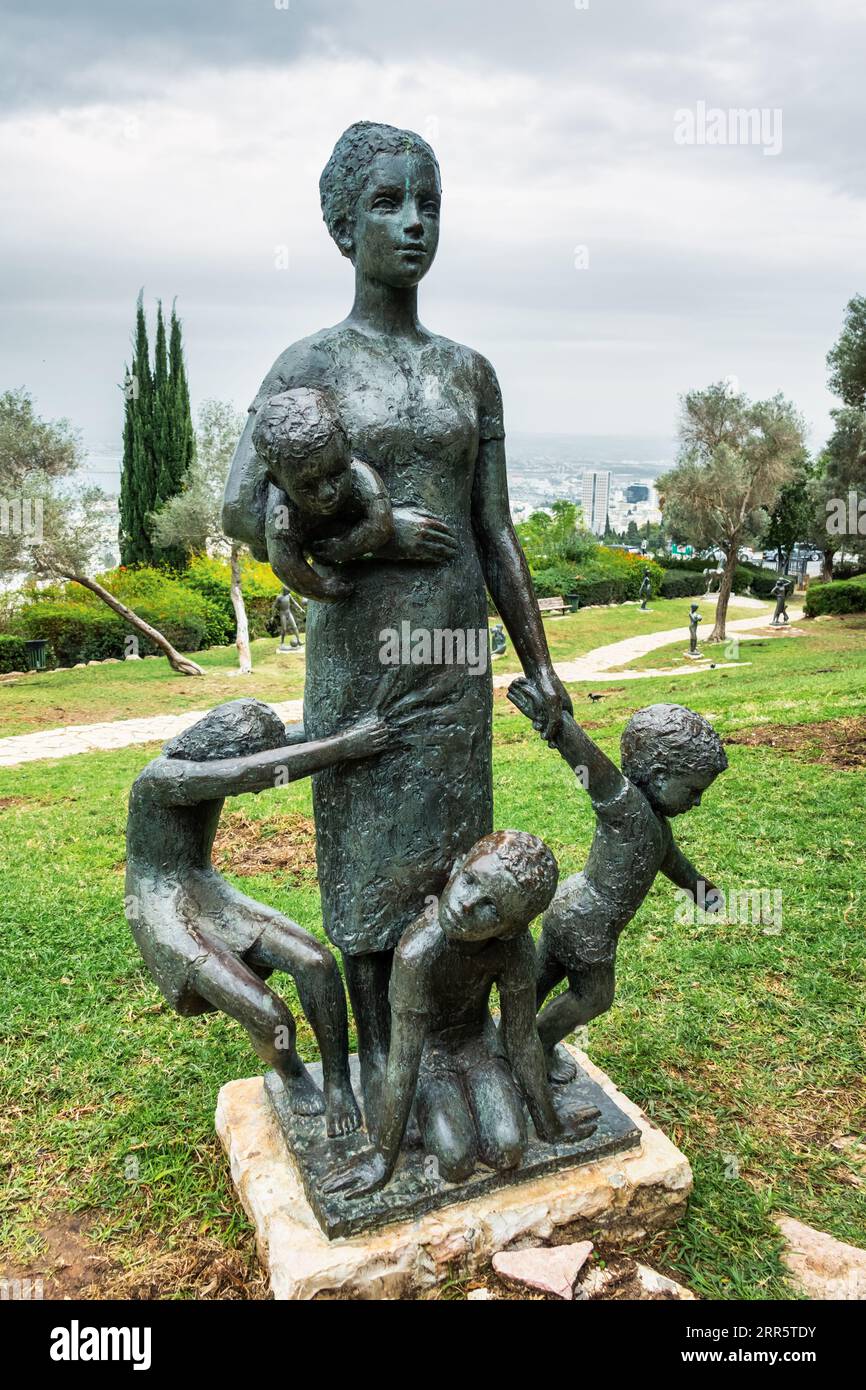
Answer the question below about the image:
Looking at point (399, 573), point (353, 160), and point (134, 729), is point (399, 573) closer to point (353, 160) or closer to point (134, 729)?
point (353, 160)

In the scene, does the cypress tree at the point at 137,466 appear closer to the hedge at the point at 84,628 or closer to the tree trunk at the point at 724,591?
the hedge at the point at 84,628

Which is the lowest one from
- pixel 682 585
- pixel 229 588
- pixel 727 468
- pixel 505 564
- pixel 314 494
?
pixel 505 564

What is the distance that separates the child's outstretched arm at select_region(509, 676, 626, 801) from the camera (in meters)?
3.12

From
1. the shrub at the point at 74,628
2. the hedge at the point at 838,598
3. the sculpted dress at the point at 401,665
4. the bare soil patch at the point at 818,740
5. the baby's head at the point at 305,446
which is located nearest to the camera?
the baby's head at the point at 305,446

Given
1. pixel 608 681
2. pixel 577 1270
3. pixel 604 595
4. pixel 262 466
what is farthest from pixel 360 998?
pixel 604 595

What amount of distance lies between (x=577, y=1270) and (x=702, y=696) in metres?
9.72

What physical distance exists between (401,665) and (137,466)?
24802 millimetres

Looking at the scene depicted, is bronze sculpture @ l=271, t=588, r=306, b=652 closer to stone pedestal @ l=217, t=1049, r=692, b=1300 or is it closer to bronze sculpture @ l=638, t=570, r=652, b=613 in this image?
bronze sculpture @ l=638, t=570, r=652, b=613

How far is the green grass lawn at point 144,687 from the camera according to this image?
14984 millimetres

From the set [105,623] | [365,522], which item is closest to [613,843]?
[365,522]

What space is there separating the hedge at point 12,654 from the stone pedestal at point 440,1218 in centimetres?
1690

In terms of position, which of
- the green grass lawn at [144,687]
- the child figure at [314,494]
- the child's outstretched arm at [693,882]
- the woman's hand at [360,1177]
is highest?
the child figure at [314,494]

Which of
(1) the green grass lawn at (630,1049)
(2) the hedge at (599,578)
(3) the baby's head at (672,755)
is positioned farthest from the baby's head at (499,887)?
(2) the hedge at (599,578)

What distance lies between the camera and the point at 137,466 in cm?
2580
